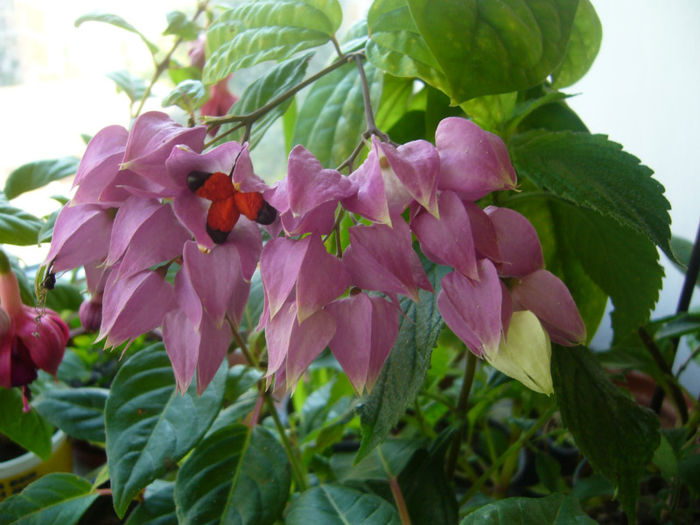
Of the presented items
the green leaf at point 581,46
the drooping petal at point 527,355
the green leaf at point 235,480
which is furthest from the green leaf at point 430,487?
the green leaf at point 581,46

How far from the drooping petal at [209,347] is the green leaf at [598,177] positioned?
0.20 m

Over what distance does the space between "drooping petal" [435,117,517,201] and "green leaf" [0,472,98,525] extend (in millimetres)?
421

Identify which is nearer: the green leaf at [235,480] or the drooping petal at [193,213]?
the drooping petal at [193,213]

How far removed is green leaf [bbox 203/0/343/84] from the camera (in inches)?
15.9

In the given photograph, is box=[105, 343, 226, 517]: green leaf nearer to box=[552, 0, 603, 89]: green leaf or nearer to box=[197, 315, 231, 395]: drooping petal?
box=[197, 315, 231, 395]: drooping petal

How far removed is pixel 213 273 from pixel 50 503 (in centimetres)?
35

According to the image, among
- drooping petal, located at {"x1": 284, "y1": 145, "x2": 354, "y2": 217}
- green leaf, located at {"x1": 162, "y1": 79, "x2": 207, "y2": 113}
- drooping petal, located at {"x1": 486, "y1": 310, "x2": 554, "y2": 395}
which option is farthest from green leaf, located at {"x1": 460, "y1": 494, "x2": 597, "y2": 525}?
green leaf, located at {"x1": 162, "y1": 79, "x2": 207, "y2": 113}

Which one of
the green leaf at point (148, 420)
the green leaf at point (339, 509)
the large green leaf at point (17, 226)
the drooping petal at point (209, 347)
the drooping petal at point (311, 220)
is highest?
the drooping petal at point (311, 220)

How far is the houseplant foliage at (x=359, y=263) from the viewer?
9.6 inches

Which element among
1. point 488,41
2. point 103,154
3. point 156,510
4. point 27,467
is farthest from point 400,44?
point 27,467

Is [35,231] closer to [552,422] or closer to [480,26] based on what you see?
[480,26]

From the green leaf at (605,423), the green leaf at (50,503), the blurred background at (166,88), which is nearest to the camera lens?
the green leaf at (605,423)

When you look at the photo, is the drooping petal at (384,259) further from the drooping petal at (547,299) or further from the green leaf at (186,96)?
the green leaf at (186,96)

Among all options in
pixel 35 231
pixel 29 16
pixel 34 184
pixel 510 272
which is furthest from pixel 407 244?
pixel 29 16
